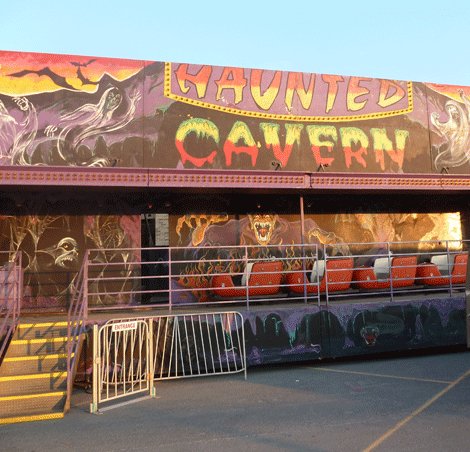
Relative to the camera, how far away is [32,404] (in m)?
6.37

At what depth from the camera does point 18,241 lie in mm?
10156

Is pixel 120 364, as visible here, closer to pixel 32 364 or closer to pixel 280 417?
pixel 32 364

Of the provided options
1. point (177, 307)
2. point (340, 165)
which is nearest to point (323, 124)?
point (340, 165)

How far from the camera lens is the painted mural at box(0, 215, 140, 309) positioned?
33.2ft

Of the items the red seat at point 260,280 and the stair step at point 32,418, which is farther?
the red seat at point 260,280

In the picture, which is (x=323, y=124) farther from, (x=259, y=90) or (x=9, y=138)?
(x=9, y=138)

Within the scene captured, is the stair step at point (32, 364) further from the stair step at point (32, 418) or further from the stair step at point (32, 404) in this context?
the stair step at point (32, 418)

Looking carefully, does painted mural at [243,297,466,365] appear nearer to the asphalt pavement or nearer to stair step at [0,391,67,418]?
the asphalt pavement

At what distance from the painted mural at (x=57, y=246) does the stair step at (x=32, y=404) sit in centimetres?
387

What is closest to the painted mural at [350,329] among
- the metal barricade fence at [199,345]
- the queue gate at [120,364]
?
the metal barricade fence at [199,345]

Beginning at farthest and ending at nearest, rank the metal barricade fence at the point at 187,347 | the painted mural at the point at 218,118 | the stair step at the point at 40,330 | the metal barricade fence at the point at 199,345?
the painted mural at the point at 218,118, the metal barricade fence at the point at 199,345, the metal barricade fence at the point at 187,347, the stair step at the point at 40,330

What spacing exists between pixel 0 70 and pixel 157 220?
14.9 feet

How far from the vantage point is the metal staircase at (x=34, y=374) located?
248 inches

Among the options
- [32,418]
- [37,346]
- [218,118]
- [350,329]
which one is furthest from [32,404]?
[218,118]
